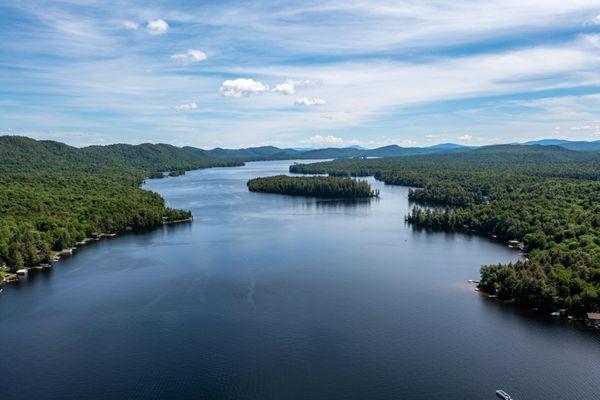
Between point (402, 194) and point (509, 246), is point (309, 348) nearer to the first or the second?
point (509, 246)

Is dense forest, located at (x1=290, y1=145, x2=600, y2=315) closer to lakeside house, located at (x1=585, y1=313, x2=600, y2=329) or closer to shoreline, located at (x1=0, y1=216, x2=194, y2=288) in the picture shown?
lakeside house, located at (x1=585, y1=313, x2=600, y2=329)

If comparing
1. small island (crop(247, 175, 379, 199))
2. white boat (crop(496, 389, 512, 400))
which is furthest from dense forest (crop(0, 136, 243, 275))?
white boat (crop(496, 389, 512, 400))

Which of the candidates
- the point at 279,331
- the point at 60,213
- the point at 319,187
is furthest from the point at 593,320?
the point at 319,187

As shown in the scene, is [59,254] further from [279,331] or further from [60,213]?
[279,331]

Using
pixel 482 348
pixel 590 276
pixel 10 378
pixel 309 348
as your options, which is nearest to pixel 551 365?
pixel 482 348

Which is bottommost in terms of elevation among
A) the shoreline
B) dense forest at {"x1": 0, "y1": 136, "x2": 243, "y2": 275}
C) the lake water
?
the lake water

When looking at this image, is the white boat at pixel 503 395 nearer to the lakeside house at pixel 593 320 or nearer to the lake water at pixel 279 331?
the lake water at pixel 279 331
